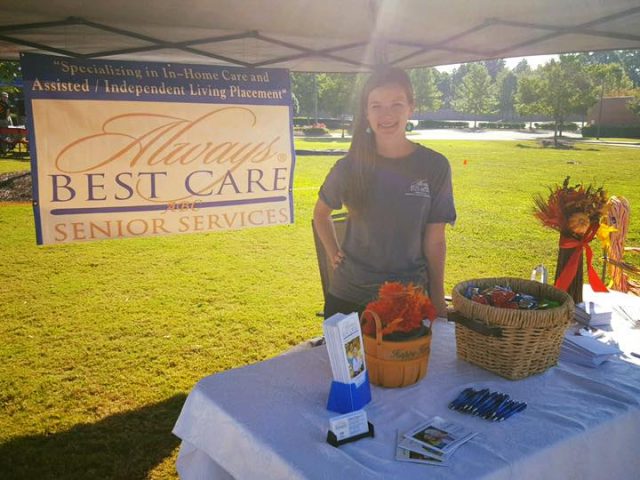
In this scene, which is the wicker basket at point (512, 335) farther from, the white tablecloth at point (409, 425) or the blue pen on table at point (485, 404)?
the blue pen on table at point (485, 404)

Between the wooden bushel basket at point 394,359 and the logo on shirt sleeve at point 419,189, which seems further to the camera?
the logo on shirt sleeve at point 419,189

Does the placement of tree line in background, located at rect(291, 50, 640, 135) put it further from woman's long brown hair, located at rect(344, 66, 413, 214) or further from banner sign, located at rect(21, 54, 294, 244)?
woman's long brown hair, located at rect(344, 66, 413, 214)

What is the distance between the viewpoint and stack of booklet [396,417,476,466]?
1290 millimetres

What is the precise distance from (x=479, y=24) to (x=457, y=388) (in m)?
2.38

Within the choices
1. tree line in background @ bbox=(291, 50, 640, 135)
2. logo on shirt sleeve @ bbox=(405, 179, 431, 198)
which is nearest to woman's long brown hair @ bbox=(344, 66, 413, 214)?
logo on shirt sleeve @ bbox=(405, 179, 431, 198)

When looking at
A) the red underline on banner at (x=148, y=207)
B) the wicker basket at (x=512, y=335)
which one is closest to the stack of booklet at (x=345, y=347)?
the wicker basket at (x=512, y=335)

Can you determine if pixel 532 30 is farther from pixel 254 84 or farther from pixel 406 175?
pixel 254 84

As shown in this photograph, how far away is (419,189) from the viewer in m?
2.19

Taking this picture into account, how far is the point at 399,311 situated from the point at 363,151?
947mm

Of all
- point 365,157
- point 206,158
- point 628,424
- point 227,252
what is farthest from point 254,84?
point 227,252

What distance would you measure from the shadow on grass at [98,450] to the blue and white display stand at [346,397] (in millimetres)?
1790

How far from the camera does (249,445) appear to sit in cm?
140

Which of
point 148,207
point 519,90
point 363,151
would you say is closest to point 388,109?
point 363,151

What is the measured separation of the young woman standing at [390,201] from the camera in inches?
85.2
